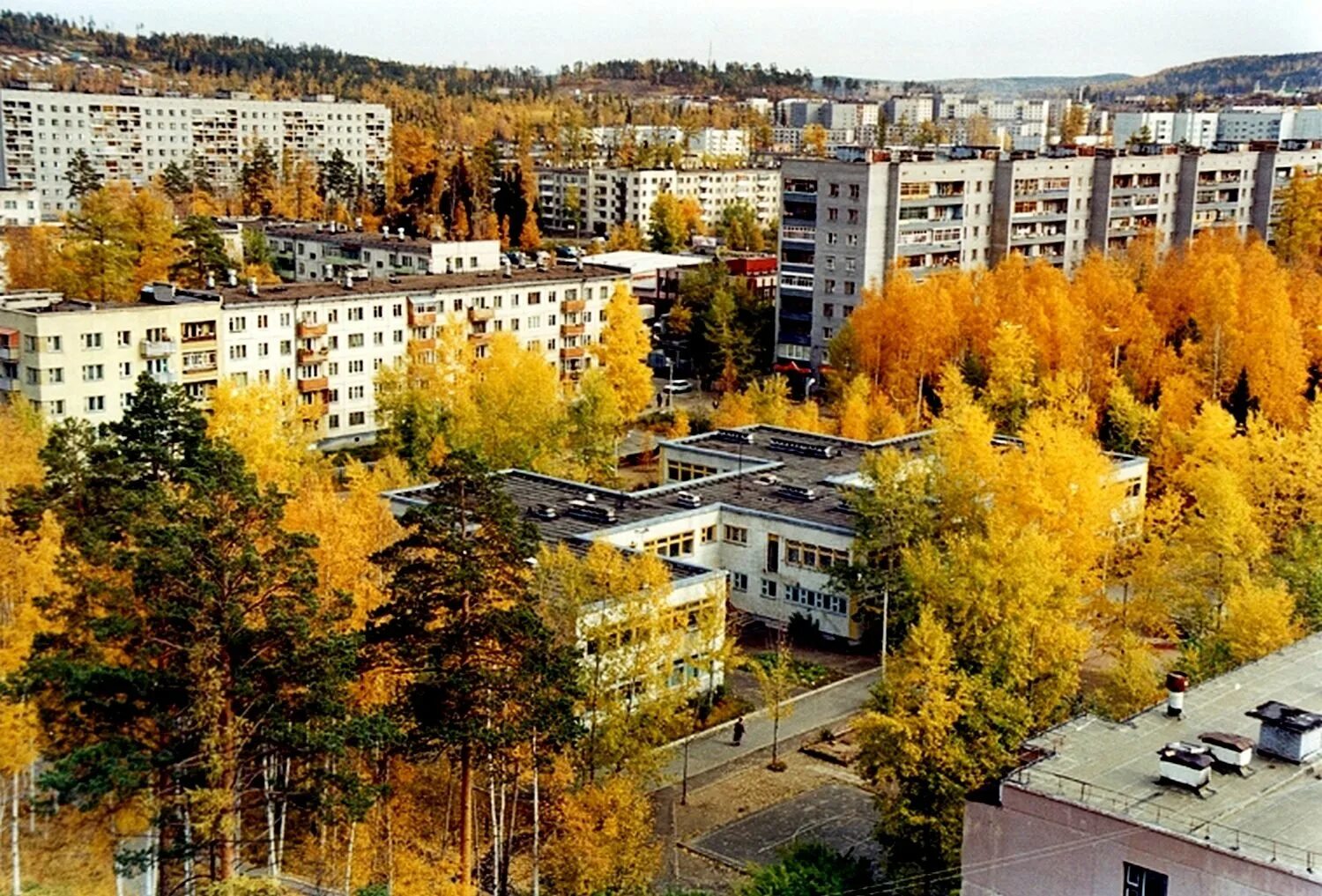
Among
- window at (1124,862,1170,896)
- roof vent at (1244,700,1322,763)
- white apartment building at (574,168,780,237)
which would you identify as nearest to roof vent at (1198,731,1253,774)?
roof vent at (1244,700,1322,763)

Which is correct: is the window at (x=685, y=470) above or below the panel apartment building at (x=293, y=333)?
below

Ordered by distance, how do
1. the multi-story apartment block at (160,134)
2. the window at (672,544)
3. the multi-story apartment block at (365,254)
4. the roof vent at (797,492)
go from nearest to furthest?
the window at (672,544), the roof vent at (797,492), the multi-story apartment block at (365,254), the multi-story apartment block at (160,134)

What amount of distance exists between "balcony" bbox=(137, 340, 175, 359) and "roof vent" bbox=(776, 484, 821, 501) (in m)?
16.7

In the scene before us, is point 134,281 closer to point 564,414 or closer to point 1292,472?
point 564,414

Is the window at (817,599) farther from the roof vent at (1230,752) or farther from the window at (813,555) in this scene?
the roof vent at (1230,752)

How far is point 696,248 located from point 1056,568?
5929 centimetres

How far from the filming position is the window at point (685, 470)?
34778mm

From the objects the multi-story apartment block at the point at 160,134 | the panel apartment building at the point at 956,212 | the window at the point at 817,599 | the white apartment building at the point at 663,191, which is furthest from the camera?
the multi-story apartment block at the point at 160,134

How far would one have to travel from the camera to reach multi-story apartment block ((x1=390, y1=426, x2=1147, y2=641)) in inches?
1120

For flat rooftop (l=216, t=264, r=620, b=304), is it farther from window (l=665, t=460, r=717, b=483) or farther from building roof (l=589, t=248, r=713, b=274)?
building roof (l=589, t=248, r=713, b=274)

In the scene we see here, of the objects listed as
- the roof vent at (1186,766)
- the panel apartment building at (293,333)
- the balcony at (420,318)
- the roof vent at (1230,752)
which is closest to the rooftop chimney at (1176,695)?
the roof vent at (1230,752)

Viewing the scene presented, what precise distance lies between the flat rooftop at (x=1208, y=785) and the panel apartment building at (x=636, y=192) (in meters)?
73.6

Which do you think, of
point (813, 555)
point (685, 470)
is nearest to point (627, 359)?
point (685, 470)

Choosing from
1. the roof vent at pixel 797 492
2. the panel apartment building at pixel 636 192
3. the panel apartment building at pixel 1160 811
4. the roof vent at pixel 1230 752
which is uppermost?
the panel apartment building at pixel 636 192
